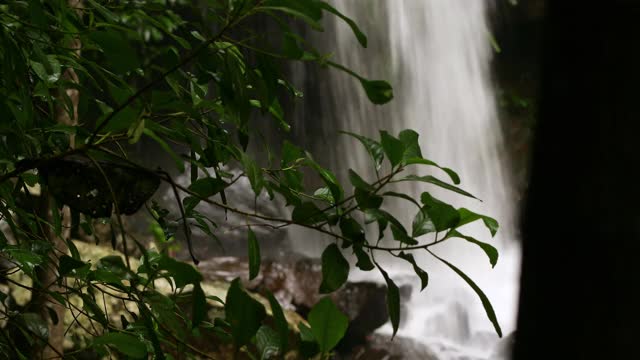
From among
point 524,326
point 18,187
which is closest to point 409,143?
point 524,326

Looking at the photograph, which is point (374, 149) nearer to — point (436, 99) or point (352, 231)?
point (352, 231)

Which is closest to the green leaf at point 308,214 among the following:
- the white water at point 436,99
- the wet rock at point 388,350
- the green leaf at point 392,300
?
the green leaf at point 392,300

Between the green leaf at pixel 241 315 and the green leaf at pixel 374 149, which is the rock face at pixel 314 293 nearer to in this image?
the green leaf at pixel 374 149

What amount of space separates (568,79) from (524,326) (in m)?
0.19

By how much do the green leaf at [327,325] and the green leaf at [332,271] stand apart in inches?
4.6

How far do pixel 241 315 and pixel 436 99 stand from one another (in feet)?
34.0

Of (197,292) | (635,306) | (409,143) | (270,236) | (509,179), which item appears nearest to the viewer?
(635,306)

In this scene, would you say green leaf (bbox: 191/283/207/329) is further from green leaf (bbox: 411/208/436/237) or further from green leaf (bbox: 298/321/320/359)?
green leaf (bbox: 411/208/436/237)

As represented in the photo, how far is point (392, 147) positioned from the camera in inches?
38.7

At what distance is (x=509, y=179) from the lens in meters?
11.0

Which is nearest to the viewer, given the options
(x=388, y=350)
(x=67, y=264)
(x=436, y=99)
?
(x=67, y=264)

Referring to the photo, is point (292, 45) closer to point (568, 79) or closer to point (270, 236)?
point (568, 79)

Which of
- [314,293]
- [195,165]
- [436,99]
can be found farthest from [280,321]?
[436,99]

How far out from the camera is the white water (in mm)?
10422
